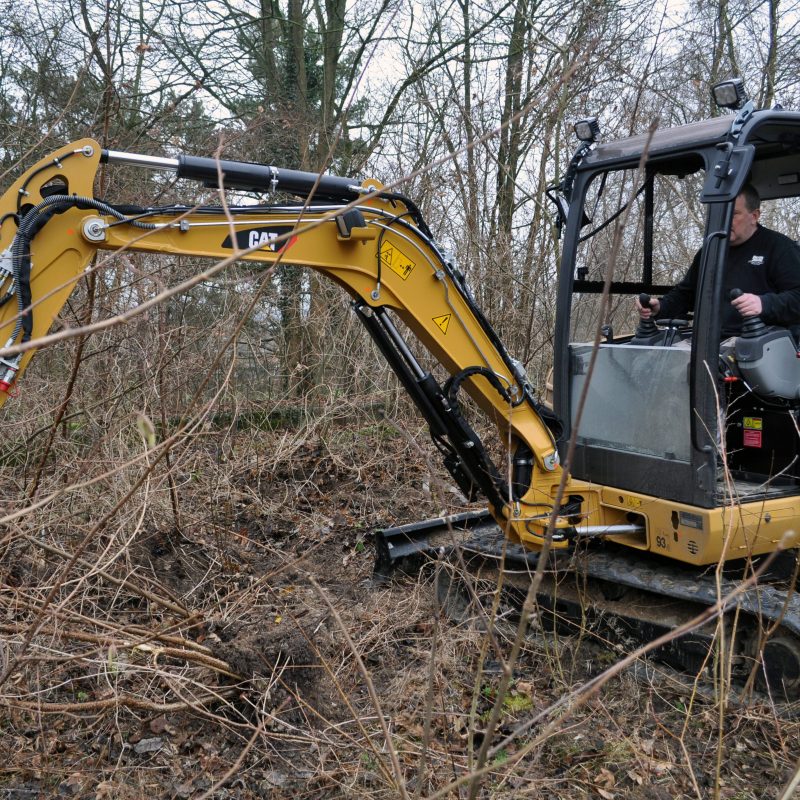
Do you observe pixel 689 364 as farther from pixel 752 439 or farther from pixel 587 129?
pixel 587 129

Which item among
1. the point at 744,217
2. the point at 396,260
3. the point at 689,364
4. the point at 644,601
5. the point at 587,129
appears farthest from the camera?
the point at 587,129

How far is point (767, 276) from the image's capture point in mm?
4758

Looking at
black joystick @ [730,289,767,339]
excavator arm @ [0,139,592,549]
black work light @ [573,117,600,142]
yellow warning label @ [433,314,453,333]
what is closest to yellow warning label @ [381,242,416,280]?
excavator arm @ [0,139,592,549]

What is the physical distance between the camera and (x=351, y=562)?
21.9ft

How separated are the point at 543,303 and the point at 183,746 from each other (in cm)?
666

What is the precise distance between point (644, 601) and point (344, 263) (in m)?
2.58

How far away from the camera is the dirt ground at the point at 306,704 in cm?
361

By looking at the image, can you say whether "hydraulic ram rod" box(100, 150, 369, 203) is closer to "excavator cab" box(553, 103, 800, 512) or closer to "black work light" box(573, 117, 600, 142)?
"excavator cab" box(553, 103, 800, 512)

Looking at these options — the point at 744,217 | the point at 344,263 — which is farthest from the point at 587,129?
the point at 344,263

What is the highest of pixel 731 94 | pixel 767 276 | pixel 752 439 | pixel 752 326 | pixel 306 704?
pixel 731 94

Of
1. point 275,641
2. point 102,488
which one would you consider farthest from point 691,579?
point 102,488

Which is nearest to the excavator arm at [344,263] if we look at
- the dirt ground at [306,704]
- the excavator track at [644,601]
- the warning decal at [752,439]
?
the excavator track at [644,601]

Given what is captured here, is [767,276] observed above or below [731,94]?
below

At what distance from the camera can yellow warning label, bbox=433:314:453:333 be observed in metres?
4.81
